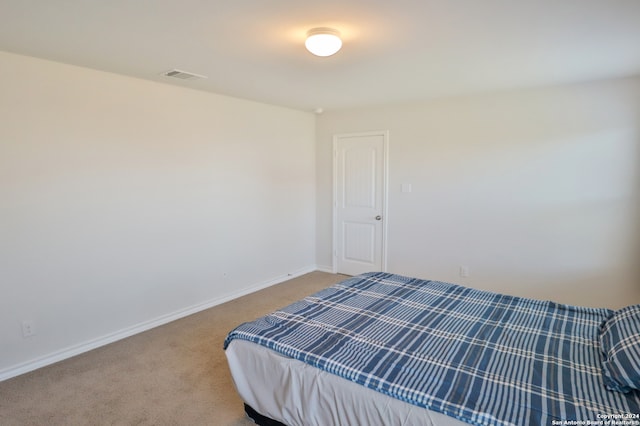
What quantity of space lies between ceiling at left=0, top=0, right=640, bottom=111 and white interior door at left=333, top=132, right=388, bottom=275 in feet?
4.54

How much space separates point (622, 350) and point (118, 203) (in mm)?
3626

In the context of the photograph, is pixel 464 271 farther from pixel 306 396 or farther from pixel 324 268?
pixel 306 396

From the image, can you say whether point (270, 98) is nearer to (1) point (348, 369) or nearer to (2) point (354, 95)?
(2) point (354, 95)

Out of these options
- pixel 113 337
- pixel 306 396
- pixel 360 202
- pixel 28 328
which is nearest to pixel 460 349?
pixel 306 396

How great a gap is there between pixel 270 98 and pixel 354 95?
977mm

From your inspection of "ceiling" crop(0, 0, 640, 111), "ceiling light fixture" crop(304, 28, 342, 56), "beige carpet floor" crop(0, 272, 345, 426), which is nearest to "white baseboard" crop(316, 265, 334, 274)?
"beige carpet floor" crop(0, 272, 345, 426)

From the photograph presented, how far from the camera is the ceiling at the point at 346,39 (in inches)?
75.8

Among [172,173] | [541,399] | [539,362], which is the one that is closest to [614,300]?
[539,362]

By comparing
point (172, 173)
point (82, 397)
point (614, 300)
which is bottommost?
point (82, 397)

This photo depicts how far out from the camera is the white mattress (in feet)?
5.07

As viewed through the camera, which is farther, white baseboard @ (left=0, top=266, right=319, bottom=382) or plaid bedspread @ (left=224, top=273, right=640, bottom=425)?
white baseboard @ (left=0, top=266, right=319, bottom=382)

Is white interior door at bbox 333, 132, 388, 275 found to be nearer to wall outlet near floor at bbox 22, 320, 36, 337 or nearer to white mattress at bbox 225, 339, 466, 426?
white mattress at bbox 225, 339, 466, 426

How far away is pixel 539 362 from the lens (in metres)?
1.74

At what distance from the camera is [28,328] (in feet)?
9.14
